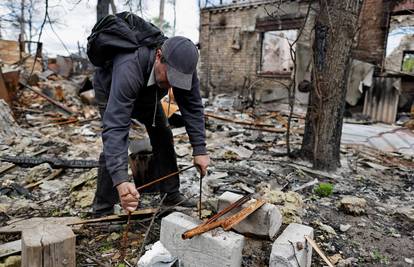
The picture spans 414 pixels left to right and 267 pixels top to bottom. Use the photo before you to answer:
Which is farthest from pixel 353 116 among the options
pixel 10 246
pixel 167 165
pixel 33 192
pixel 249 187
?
pixel 10 246

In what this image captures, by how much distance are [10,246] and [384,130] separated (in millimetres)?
8332

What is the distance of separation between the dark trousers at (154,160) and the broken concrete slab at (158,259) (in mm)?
904

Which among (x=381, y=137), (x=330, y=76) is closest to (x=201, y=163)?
(x=330, y=76)

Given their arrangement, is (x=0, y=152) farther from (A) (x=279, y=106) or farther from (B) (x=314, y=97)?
(A) (x=279, y=106)

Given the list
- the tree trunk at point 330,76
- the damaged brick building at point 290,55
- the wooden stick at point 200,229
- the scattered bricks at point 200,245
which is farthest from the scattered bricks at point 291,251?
the damaged brick building at point 290,55

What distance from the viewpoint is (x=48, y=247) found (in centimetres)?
156

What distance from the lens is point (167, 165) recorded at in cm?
294

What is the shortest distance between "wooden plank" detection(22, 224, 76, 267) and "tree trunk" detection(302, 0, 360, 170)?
337 centimetres

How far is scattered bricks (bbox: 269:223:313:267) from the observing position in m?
1.87

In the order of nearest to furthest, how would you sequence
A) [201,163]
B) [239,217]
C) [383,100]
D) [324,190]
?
1. [239,217]
2. [201,163]
3. [324,190]
4. [383,100]

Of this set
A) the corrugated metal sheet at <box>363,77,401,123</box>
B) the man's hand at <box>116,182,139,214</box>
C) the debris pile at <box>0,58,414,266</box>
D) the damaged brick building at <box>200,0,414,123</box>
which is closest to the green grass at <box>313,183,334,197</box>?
the debris pile at <box>0,58,414,266</box>

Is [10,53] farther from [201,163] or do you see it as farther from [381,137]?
[381,137]

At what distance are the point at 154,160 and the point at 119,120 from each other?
101cm

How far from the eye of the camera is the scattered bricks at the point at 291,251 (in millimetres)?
1867
